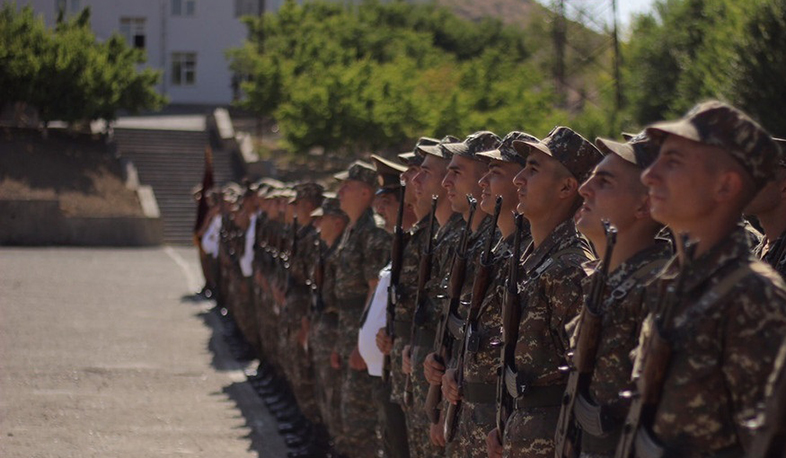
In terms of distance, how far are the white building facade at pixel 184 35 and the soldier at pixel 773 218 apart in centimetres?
5874

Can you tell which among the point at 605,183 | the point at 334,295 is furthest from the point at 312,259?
the point at 605,183

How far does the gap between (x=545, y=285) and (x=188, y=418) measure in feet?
21.3

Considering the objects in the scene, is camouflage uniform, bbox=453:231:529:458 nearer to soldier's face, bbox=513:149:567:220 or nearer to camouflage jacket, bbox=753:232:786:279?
soldier's face, bbox=513:149:567:220

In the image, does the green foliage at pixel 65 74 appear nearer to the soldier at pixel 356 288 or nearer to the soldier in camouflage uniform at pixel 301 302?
the soldier in camouflage uniform at pixel 301 302

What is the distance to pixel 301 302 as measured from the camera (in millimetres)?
10727

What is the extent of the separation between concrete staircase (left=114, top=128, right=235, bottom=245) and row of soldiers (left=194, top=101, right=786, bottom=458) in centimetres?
2866

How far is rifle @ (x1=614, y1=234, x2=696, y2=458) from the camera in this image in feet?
11.2

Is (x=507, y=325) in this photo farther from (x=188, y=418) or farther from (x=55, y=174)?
(x=55, y=174)

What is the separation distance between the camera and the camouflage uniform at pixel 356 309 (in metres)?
7.98

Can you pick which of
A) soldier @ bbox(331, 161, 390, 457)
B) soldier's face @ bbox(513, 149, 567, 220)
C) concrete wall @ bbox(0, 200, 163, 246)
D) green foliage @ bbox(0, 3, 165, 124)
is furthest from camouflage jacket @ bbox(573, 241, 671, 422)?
green foliage @ bbox(0, 3, 165, 124)

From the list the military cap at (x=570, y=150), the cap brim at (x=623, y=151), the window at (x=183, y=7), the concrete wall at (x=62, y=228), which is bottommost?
the concrete wall at (x=62, y=228)

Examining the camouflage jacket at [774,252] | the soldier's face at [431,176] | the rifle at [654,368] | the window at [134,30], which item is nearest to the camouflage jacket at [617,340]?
the rifle at [654,368]

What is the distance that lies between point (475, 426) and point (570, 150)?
50.0 inches

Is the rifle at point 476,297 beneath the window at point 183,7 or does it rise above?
above
